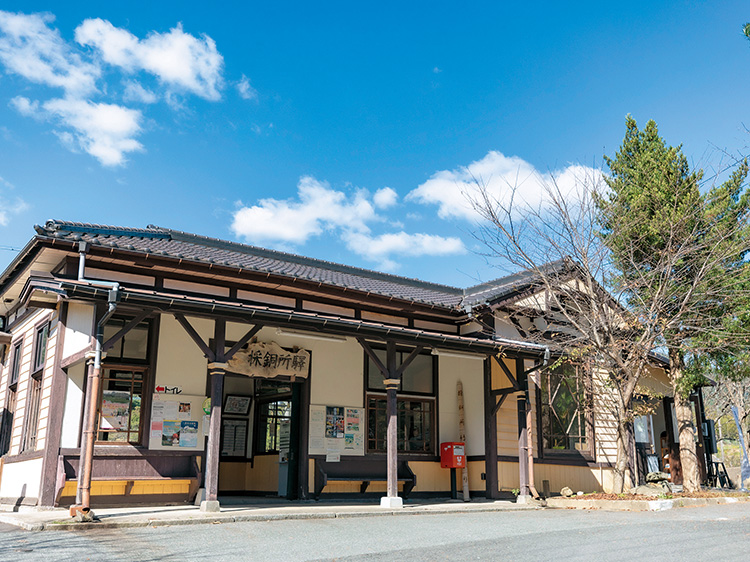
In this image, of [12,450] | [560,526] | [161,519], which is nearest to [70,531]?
[161,519]

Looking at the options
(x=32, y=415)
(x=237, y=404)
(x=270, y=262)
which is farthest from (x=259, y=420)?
(x=32, y=415)

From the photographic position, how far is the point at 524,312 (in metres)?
14.6

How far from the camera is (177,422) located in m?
10.5

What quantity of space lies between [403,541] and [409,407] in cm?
622

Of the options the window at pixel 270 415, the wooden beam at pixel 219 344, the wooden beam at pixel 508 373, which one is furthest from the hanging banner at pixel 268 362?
the wooden beam at pixel 508 373

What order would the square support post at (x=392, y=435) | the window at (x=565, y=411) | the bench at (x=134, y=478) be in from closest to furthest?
the bench at (x=134, y=478) < the square support post at (x=392, y=435) < the window at (x=565, y=411)

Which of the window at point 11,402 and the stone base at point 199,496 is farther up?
the window at point 11,402

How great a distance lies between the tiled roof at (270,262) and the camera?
10273mm

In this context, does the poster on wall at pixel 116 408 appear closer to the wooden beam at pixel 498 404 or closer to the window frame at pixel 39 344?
the window frame at pixel 39 344

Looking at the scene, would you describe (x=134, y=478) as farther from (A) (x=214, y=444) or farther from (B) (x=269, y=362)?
(B) (x=269, y=362)

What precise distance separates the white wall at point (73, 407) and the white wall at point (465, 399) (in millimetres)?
6849

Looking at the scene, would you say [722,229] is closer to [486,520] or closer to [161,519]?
[486,520]

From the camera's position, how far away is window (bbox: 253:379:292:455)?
42.1ft

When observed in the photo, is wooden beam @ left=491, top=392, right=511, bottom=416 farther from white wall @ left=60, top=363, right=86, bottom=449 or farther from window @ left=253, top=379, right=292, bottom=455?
white wall @ left=60, top=363, right=86, bottom=449
